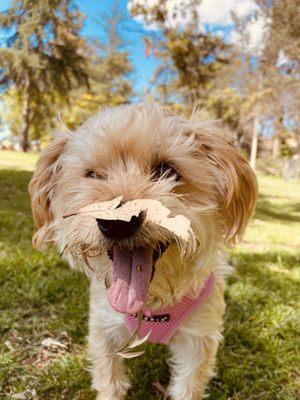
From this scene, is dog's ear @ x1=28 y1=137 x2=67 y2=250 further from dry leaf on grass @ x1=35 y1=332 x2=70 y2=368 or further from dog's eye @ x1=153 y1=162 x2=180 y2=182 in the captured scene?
dry leaf on grass @ x1=35 y1=332 x2=70 y2=368

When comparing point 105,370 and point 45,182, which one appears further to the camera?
point 105,370

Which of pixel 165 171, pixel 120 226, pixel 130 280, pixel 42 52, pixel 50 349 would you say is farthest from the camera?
pixel 42 52

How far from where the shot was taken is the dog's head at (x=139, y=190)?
1769 mm

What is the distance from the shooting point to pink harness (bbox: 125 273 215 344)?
7.77ft

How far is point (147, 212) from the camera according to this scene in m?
1.67

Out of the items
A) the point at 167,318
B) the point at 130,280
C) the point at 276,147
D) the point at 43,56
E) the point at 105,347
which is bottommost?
the point at 276,147

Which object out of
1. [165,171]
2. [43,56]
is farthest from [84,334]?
[43,56]

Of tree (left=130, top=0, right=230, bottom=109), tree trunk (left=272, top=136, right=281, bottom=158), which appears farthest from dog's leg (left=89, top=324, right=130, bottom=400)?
tree trunk (left=272, top=136, right=281, bottom=158)

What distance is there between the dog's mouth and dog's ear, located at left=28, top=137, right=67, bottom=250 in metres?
0.75

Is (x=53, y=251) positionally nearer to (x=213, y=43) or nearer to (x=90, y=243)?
(x=90, y=243)

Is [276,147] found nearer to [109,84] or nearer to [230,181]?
[109,84]

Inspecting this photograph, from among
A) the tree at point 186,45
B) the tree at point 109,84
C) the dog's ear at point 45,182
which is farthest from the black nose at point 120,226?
the tree at point 109,84

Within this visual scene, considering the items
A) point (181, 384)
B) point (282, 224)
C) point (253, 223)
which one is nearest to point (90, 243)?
point (181, 384)

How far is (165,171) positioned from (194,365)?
121cm
